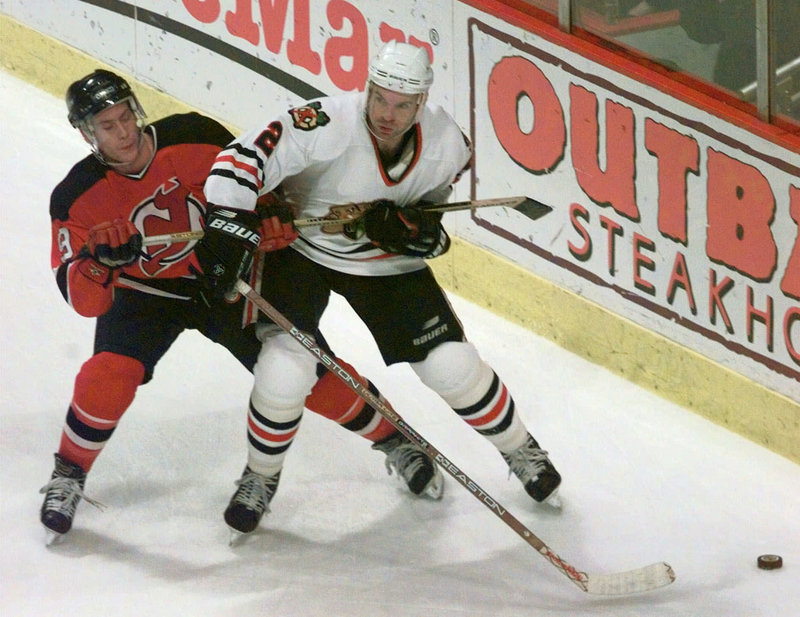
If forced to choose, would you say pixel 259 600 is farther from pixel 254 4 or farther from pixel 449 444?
pixel 254 4

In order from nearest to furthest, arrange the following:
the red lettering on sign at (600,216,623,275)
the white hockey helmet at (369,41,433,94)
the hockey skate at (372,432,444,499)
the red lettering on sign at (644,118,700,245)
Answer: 1. the white hockey helmet at (369,41,433,94)
2. the hockey skate at (372,432,444,499)
3. the red lettering on sign at (644,118,700,245)
4. the red lettering on sign at (600,216,623,275)

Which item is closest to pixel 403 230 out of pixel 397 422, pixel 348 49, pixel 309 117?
pixel 309 117

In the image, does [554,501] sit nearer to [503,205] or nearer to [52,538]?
[503,205]

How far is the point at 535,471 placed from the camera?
3.24 meters

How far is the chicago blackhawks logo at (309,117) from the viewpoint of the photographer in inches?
115

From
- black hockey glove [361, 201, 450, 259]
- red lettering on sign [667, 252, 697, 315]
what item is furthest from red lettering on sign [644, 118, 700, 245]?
black hockey glove [361, 201, 450, 259]

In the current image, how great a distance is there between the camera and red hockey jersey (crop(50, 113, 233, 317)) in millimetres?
2969

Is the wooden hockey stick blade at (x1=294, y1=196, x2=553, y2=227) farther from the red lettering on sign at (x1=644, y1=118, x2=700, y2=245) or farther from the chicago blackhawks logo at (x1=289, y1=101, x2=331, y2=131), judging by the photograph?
the red lettering on sign at (x1=644, y1=118, x2=700, y2=245)

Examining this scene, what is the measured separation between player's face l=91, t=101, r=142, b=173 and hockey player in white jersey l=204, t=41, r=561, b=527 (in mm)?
223

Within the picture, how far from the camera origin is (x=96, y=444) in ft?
10.2

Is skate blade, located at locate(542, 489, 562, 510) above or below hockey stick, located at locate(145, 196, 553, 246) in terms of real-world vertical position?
below

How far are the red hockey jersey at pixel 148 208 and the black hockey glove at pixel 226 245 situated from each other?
248 millimetres

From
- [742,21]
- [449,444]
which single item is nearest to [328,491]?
[449,444]

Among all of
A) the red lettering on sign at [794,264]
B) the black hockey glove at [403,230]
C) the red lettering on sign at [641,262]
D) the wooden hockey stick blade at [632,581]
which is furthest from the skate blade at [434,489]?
the red lettering on sign at [794,264]
